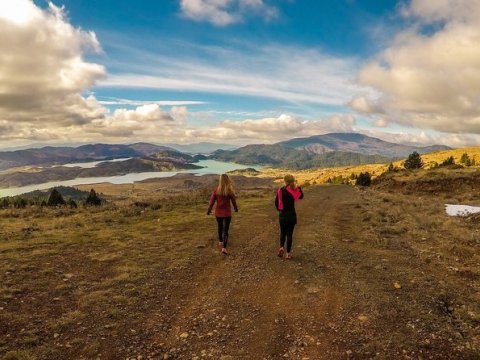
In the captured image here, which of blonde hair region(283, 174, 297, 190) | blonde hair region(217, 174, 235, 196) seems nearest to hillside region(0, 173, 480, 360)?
blonde hair region(217, 174, 235, 196)

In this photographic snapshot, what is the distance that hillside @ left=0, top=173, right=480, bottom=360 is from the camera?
24.5ft

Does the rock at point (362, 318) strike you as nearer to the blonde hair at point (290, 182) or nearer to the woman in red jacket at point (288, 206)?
the woman in red jacket at point (288, 206)

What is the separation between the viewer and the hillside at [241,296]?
7.48 metres

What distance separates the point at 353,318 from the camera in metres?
8.64

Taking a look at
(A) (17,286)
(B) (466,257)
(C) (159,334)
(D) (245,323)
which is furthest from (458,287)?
(A) (17,286)

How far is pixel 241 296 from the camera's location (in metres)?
10.2

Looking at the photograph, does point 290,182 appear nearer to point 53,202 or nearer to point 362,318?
point 362,318

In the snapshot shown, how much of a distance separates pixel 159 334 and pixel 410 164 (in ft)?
352

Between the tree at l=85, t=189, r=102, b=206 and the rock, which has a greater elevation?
the rock

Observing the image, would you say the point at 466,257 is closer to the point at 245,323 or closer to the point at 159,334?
the point at 245,323

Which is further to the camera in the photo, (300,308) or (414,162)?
(414,162)

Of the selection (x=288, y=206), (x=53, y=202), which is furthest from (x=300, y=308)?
(x=53, y=202)

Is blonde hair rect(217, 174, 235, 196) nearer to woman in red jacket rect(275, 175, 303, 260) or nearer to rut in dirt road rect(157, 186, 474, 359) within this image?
woman in red jacket rect(275, 175, 303, 260)

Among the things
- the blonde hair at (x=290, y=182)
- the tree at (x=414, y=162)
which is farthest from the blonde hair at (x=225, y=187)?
the tree at (x=414, y=162)
